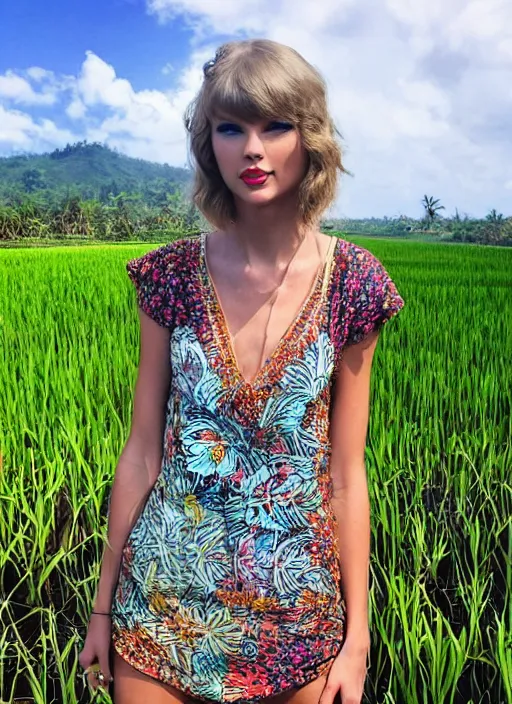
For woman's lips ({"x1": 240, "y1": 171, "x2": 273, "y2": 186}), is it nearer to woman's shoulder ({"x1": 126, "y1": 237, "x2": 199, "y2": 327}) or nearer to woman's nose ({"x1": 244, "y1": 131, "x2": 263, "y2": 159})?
woman's nose ({"x1": 244, "y1": 131, "x2": 263, "y2": 159})

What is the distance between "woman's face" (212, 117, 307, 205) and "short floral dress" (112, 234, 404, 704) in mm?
145

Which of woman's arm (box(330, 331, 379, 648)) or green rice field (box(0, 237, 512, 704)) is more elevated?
woman's arm (box(330, 331, 379, 648))

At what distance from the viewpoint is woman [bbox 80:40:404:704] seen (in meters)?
0.85

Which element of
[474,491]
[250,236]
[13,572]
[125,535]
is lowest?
[13,572]

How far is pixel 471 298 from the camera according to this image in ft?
17.5

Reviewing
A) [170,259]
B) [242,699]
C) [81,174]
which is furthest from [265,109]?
[81,174]

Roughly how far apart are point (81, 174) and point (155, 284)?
278 ft

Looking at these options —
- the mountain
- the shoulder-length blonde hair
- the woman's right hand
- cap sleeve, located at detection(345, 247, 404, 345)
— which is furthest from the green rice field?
the mountain

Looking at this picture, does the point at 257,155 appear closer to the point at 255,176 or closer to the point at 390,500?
the point at 255,176

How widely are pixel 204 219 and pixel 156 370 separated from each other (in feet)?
0.72

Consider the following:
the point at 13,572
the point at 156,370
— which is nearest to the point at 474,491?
the point at 13,572

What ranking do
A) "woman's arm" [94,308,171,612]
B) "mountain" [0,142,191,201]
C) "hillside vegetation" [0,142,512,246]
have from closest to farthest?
"woman's arm" [94,308,171,612], "hillside vegetation" [0,142,512,246], "mountain" [0,142,191,201]

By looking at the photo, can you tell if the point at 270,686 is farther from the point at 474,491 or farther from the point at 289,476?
the point at 474,491

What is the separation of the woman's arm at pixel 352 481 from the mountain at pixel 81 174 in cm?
6889
